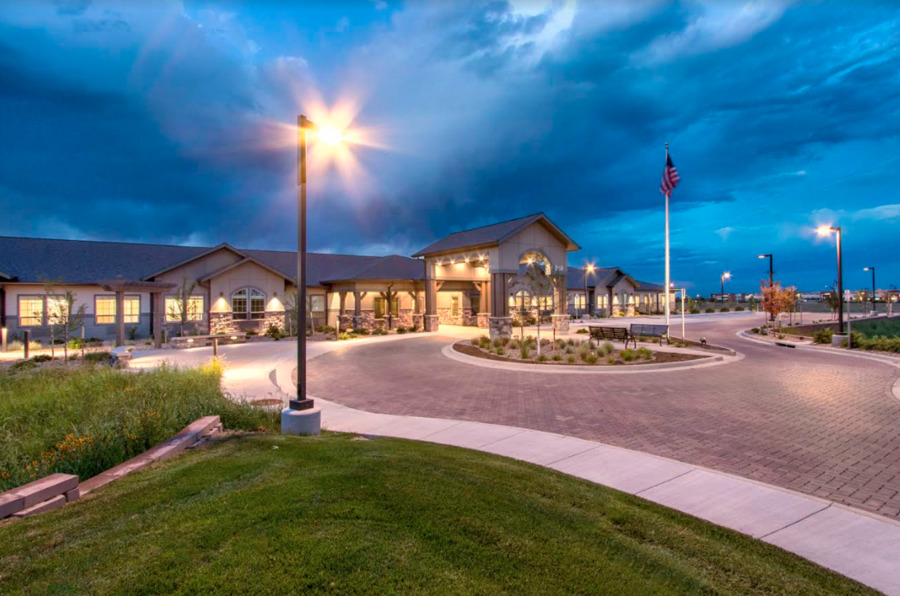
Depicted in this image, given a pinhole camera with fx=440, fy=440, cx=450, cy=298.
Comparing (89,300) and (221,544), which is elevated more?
(89,300)

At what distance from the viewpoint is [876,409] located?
9.55 metres

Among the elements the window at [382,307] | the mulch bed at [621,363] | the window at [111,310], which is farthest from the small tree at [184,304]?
the mulch bed at [621,363]

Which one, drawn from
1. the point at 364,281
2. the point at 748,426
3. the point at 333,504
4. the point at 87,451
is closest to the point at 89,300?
the point at 364,281

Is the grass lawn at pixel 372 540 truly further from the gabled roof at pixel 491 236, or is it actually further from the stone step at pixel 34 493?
the gabled roof at pixel 491 236

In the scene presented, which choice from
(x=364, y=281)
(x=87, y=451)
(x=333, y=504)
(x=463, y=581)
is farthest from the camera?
(x=364, y=281)

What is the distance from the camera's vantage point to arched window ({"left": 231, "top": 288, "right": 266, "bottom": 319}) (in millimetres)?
28766

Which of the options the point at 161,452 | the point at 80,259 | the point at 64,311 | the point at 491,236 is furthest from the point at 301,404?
the point at 80,259

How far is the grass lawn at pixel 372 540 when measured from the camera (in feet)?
9.40

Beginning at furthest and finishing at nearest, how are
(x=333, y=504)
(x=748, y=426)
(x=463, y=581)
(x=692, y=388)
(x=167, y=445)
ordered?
(x=692, y=388)
(x=748, y=426)
(x=167, y=445)
(x=333, y=504)
(x=463, y=581)

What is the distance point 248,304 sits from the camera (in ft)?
96.0

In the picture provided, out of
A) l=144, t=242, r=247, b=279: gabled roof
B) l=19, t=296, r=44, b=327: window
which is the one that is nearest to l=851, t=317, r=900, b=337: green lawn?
l=144, t=242, r=247, b=279: gabled roof

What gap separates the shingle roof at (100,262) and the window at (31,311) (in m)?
1.18

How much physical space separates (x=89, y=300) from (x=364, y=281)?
16.1 m

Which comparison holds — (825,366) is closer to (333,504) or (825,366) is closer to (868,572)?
(868,572)
